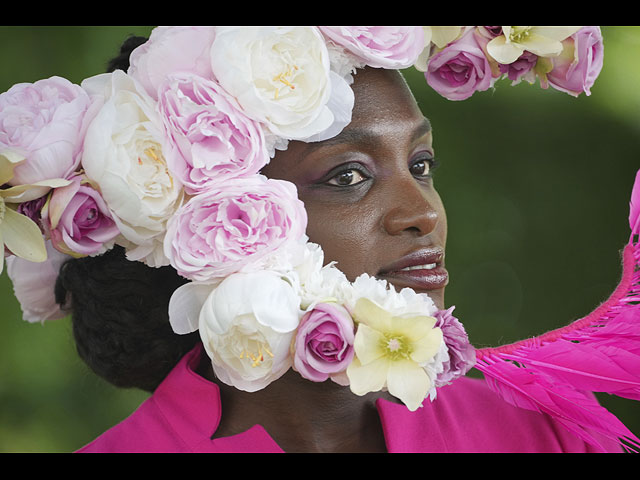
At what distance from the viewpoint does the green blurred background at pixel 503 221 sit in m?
2.25

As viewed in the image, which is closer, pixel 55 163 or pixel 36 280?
pixel 55 163

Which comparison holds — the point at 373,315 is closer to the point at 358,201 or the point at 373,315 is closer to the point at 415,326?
the point at 415,326

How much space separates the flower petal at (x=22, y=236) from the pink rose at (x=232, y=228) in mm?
201

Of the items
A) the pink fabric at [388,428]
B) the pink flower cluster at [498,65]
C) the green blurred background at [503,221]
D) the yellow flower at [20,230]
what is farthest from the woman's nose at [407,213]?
the green blurred background at [503,221]

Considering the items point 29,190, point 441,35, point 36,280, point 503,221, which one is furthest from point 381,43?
point 503,221

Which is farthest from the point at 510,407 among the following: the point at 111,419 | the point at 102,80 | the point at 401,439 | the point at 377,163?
the point at 111,419

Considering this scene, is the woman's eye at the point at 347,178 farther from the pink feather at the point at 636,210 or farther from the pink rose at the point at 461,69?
the pink feather at the point at 636,210

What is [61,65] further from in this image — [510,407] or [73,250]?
[510,407]

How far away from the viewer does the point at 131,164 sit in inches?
51.8

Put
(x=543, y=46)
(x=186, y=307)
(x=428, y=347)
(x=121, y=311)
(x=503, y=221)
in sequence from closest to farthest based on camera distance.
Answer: (x=428, y=347) → (x=186, y=307) → (x=543, y=46) → (x=121, y=311) → (x=503, y=221)

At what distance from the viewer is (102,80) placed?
1412 mm

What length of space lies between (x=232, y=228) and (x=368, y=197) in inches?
10.4

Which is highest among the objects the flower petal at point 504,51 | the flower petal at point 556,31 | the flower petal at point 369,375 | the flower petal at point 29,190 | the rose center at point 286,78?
the flower petal at point 556,31

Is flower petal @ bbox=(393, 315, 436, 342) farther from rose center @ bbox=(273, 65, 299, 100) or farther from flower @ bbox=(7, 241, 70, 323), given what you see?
flower @ bbox=(7, 241, 70, 323)
